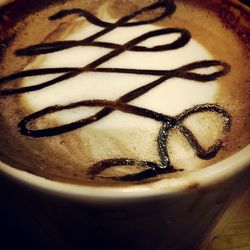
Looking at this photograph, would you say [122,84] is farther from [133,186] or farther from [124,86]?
[133,186]

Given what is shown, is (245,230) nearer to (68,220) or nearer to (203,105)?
(203,105)

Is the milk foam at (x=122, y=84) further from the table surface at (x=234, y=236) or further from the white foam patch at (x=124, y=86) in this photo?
the table surface at (x=234, y=236)

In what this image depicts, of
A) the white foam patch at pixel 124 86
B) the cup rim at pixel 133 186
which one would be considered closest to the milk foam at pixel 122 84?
the white foam patch at pixel 124 86

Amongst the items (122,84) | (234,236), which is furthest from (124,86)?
(234,236)

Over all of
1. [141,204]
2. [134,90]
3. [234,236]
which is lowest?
[234,236]

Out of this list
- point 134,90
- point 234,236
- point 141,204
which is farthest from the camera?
point 234,236

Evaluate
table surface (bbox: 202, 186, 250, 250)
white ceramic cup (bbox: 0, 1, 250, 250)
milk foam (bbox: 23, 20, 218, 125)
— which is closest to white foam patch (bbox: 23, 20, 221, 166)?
milk foam (bbox: 23, 20, 218, 125)
